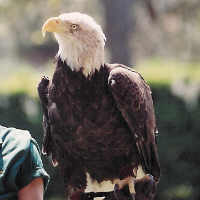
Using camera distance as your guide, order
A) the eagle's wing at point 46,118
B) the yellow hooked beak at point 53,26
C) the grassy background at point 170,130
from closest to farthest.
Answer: the yellow hooked beak at point 53,26 → the eagle's wing at point 46,118 → the grassy background at point 170,130

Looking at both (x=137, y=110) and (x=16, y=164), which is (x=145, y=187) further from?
(x=16, y=164)

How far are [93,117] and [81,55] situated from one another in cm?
39

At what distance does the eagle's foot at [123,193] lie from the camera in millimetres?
3574

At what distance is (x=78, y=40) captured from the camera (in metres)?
3.32

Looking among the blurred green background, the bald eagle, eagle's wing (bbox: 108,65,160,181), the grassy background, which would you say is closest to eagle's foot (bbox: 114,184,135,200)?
the bald eagle

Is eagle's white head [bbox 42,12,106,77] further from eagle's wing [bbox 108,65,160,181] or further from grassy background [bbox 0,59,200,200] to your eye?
grassy background [bbox 0,59,200,200]

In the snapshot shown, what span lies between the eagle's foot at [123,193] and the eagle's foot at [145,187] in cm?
5

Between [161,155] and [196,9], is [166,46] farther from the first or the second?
[161,155]

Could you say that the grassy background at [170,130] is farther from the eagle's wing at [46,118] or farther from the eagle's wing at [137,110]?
the eagle's wing at [137,110]

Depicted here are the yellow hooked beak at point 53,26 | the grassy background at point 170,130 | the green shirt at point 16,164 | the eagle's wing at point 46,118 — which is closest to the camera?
the green shirt at point 16,164

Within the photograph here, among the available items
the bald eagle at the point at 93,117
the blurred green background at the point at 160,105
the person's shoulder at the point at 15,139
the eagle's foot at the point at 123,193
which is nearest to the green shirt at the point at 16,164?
the person's shoulder at the point at 15,139

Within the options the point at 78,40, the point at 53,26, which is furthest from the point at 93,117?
the point at 53,26

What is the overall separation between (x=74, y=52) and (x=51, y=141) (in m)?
0.64

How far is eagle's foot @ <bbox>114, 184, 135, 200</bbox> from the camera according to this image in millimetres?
3574
